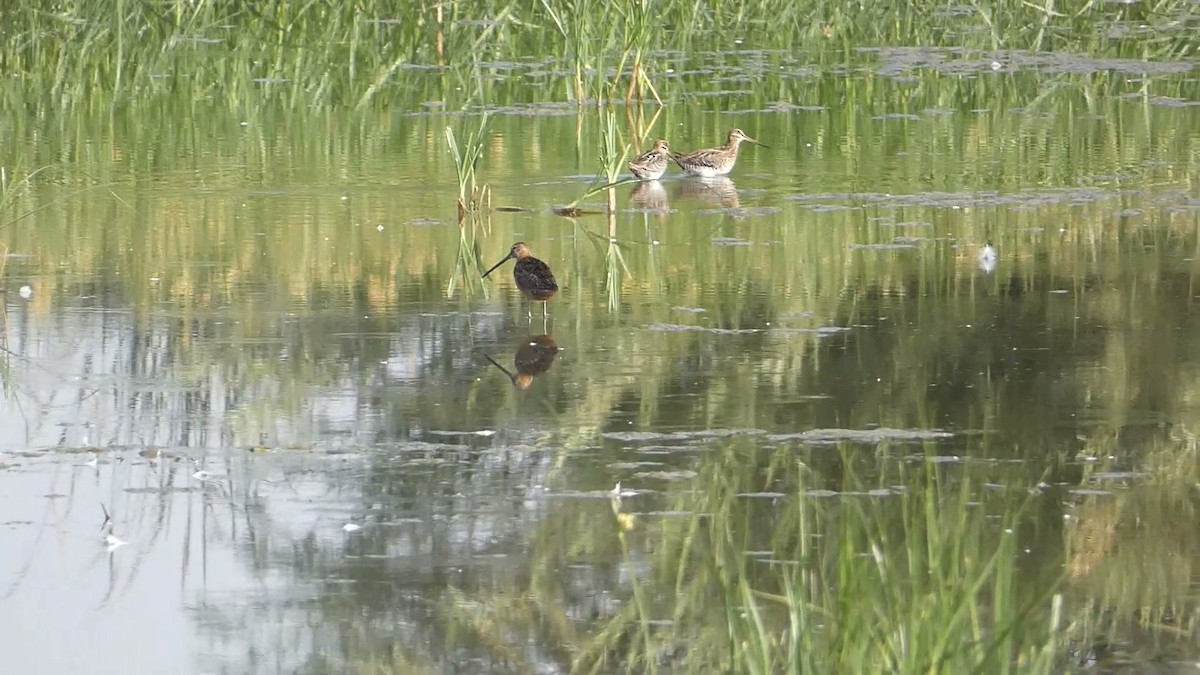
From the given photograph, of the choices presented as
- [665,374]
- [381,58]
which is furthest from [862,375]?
[381,58]

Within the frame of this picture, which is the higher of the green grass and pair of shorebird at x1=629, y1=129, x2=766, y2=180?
the green grass

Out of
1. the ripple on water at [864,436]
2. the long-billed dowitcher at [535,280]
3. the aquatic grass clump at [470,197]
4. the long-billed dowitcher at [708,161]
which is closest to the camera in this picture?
the ripple on water at [864,436]

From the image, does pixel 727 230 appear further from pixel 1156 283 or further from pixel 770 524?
pixel 770 524

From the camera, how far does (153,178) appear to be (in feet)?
38.4

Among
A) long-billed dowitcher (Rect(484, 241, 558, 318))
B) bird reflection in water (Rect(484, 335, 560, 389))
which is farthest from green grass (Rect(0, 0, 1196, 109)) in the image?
bird reflection in water (Rect(484, 335, 560, 389))

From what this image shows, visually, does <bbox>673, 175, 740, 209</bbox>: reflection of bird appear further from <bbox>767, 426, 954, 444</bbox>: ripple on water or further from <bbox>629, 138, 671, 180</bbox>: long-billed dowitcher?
<bbox>767, 426, 954, 444</bbox>: ripple on water

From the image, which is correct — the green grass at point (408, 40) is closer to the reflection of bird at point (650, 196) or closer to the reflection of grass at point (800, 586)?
the reflection of bird at point (650, 196)

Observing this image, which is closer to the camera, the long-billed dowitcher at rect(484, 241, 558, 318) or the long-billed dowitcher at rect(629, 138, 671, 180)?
the long-billed dowitcher at rect(484, 241, 558, 318)

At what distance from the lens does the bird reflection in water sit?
24.3 feet

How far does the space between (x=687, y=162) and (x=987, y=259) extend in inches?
120

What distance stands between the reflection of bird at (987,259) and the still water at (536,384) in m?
0.02

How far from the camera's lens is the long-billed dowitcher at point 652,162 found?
11789mm

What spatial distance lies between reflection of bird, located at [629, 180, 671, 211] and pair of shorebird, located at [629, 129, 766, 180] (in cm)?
5

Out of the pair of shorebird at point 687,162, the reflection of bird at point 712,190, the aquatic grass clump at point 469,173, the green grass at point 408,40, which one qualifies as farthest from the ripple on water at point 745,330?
the green grass at point 408,40
